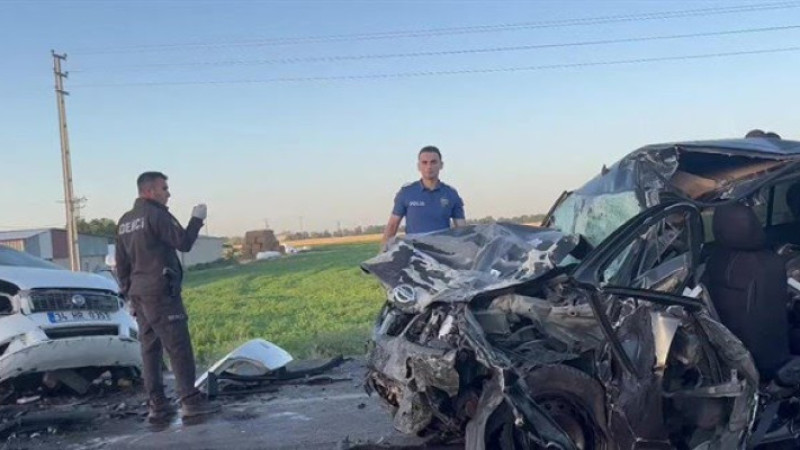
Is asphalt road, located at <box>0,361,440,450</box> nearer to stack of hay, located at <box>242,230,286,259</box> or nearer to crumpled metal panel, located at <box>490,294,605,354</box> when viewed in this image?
crumpled metal panel, located at <box>490,294,605,354</box>

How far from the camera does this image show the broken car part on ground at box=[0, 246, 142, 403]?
6.89 metres

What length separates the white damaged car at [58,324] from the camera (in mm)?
6883

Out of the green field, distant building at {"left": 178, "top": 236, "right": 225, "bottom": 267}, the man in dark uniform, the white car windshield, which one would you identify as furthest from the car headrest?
distant building at {"left": 178, "top": 236, "right": 225, "bottom": 267}

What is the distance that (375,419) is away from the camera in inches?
253

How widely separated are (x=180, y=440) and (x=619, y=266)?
3463 mm

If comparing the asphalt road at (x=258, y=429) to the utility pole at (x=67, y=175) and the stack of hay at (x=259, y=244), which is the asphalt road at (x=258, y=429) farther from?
the stack of hay at (x=259, y=244)

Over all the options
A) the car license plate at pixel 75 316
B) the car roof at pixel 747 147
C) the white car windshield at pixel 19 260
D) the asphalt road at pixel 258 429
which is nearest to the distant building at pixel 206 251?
the white car windshield at pixel 19 260

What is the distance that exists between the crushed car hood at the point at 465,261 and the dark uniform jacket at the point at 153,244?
2218 millimetres

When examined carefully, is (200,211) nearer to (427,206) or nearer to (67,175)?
(427,206)

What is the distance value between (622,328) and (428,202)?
340cm

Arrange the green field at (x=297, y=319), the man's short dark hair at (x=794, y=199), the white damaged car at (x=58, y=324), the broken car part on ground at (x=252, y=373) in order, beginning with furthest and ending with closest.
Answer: the green field at (x=297, y=319), the broken car part on ground at (x=252, y=373), the white damaged car at (x=58, y=324), the man's short dark hair at (x=794, y=199)

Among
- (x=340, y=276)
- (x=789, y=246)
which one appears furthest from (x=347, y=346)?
(x=340, y=276)

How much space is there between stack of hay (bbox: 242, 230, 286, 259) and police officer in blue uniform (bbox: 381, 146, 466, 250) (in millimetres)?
69359

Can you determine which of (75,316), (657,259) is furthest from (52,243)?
(657,259)
